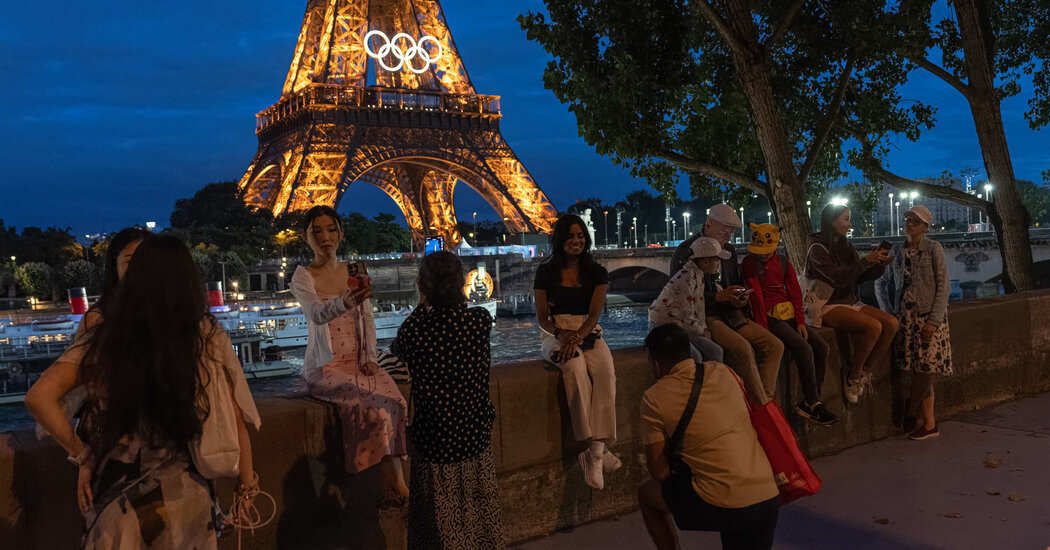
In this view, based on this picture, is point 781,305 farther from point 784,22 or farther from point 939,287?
point 784,22

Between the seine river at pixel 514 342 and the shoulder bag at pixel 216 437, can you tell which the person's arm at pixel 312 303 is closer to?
the shoulder bag at pixel 216 437

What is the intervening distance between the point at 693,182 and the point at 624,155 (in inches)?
96.0

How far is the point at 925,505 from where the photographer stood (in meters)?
4.33

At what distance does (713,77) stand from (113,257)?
8.66 metres

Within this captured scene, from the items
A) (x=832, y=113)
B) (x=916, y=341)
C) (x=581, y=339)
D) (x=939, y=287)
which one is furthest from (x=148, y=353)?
(x=832, y=113)

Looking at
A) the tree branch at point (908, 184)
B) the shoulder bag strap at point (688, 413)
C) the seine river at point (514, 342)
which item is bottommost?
the seine river at point (514, 342)

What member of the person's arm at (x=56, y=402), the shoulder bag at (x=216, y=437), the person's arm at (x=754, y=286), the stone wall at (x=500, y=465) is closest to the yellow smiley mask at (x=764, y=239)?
the person's arm at (x=754, y=286)

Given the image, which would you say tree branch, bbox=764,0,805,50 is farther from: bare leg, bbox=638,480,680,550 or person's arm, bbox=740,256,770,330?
bare leg, bbox=638,480,680,550

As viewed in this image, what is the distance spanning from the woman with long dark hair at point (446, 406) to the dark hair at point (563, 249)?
109cm

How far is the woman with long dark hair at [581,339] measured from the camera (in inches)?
162

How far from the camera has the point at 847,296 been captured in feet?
18.1

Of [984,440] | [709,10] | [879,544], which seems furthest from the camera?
[709,10]

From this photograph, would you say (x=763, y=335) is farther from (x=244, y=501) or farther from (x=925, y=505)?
(x=244, y=501)

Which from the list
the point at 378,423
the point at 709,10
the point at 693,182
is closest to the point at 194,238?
the point at 693,182
